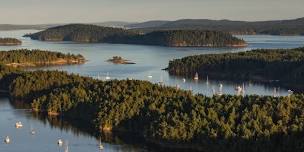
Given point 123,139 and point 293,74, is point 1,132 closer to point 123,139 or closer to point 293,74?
point 123,139

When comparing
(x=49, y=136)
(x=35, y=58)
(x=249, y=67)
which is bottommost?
(x=49, y=136)

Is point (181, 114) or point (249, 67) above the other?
point (181, 114)

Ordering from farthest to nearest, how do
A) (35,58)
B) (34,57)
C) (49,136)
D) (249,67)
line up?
1. (35,58)
2. (34,57)
3. (249,67)
4. (49,136)

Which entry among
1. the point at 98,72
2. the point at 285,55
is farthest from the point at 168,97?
the point at 285,55

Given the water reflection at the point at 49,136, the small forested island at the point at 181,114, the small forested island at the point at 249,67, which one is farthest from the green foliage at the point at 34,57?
the water reflection at the point at 49,136

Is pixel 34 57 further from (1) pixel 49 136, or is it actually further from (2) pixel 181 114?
(2) pixel 181 114

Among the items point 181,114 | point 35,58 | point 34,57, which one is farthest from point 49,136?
point 35,58

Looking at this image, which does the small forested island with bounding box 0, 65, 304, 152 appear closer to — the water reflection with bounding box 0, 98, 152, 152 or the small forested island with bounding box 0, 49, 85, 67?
the water reflection with bounding box 0, 98, 152, 152

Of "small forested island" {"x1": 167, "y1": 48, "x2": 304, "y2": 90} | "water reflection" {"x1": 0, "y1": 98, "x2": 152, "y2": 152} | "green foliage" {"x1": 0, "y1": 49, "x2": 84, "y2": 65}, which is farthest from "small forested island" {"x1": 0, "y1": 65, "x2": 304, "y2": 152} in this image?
"green foliage" {"x1": 0, "y1": 49, "x2": 84, "y2": 65}
